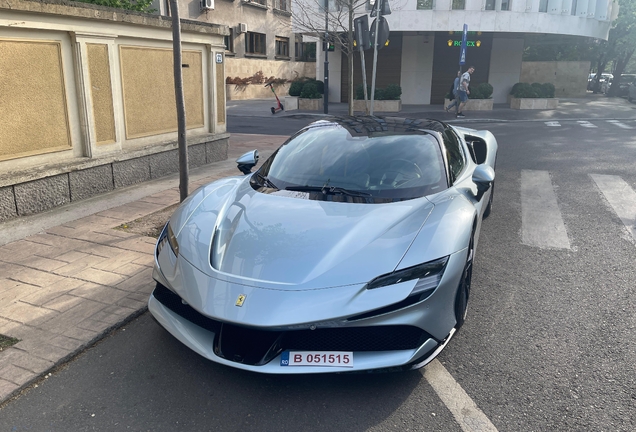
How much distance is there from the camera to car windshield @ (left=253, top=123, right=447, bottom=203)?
12.6 ft

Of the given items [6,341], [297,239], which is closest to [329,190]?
[297,239]

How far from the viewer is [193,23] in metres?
8.89

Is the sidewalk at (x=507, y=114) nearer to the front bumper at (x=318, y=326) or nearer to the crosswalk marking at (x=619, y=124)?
the crosswalk marking at (x=619, y=124)

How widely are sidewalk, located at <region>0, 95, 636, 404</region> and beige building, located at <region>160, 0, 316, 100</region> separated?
24764 mm

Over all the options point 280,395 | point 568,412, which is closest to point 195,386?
point 280,395

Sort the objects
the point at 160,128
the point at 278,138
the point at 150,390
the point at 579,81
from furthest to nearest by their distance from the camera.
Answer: the point at 579,81 < the point at 278,138 < the point at 160,128 < the point at 150,390

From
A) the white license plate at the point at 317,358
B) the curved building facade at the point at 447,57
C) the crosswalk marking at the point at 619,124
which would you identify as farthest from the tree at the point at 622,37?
the white license plate at the point at 317,358

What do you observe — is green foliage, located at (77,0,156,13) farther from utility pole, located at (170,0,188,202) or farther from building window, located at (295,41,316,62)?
building window, located at (295,41,316,62)

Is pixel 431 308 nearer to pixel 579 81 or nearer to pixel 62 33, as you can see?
pixel 62 33

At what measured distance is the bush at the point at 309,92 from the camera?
22516 mm

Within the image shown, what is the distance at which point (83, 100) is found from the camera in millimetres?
6844

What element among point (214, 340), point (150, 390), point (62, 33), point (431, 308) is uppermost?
point (62, 33)

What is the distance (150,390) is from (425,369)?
166 centimetres

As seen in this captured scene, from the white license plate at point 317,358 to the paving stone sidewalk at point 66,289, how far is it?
5.22ft
